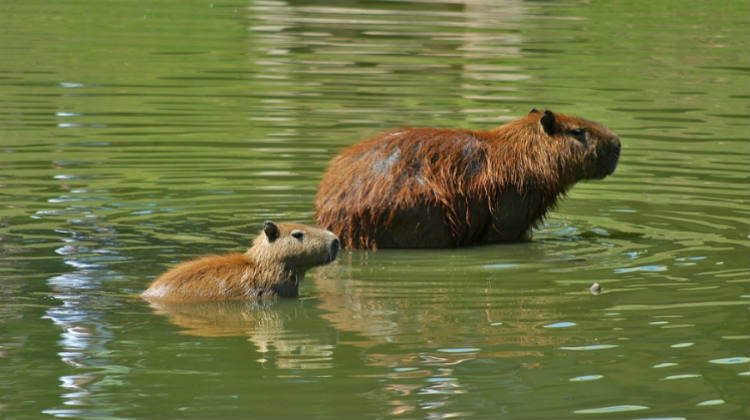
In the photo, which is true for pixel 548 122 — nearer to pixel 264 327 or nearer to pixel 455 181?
pixel 455 181

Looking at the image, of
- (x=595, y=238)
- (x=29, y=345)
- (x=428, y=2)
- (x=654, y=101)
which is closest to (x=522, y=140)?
(x=595, y=238)

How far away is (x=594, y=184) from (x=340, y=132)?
10.4 feet

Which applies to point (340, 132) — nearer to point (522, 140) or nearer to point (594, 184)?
point (594, 184)

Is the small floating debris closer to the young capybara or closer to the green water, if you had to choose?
the green water

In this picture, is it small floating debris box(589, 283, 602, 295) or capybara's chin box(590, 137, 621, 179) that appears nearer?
small floating debris box(589, 283, 602, 295)

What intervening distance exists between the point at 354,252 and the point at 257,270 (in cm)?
150

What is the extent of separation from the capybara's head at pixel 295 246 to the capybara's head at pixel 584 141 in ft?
7.85

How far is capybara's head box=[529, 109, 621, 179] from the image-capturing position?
1058 cm

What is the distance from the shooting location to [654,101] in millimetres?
17875

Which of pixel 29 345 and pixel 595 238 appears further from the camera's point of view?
pixel 595 238

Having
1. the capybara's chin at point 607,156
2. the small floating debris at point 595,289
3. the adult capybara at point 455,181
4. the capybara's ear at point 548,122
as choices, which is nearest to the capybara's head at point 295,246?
the adult capybara at point 455,181

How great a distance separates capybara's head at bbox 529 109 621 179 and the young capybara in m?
2.42

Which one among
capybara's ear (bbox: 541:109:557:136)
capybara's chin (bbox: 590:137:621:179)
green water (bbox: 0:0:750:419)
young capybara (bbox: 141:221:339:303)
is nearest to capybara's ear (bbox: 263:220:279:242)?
young capybara (bbox: 141:221:339:303)

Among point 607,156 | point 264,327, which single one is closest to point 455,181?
point 607,156
